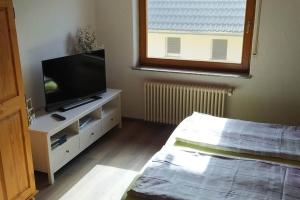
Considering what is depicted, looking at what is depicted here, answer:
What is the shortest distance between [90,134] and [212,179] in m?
1.70

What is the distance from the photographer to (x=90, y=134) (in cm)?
347

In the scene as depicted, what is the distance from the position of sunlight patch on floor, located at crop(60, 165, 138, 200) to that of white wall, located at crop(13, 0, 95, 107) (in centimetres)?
94

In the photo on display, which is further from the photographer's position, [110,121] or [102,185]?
[110,121]

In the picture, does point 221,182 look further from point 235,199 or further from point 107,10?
point 107,10

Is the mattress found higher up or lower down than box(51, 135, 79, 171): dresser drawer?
higher up

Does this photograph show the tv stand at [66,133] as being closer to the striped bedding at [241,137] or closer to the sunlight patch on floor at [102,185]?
the sunlight patch on floor at [102,185]

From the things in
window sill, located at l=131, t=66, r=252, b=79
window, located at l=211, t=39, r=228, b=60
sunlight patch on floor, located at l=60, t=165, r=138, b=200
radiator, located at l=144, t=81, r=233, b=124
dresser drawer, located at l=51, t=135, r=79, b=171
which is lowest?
sunlight patch on floor, located at l=60, t=165, r=138, b=200

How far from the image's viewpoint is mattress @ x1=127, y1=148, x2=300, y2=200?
1.97 metres

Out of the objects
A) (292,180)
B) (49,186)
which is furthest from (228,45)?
(49,186)

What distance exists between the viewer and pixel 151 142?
3.77m

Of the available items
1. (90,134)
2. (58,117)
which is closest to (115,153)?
(90,134)

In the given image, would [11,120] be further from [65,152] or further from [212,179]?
[212,179]

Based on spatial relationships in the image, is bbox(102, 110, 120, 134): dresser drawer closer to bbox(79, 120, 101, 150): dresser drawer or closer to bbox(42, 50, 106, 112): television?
bbox(79, 120, 101, 150): dresser drawer

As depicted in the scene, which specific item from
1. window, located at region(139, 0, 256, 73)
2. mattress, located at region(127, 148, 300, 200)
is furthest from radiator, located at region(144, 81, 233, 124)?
mattress, located at region(127, 148, 300, 200)
